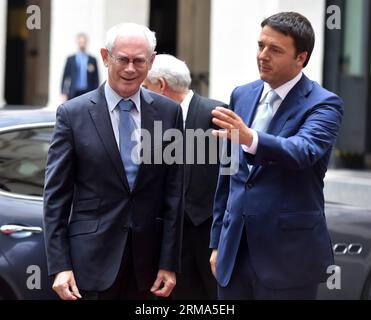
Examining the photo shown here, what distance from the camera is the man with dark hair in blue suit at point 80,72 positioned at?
17.0 meters

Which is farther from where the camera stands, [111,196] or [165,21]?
[165,21]

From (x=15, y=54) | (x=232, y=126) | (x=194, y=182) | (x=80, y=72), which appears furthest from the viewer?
(x=15, y=54)

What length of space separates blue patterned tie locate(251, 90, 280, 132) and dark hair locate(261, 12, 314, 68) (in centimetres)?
22

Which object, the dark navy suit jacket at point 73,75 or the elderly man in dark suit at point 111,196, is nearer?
the elderly man in dark suit at point 111,196

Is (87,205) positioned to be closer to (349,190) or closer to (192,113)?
(192,113)

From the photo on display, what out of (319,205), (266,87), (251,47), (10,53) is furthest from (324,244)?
(10,53)

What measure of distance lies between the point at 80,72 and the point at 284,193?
13309 mm

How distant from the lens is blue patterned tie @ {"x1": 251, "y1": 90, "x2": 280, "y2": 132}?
13.5 ft

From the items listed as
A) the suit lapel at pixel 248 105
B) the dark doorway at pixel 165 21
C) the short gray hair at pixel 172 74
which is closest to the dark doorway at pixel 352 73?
the short gray hair at pixel 172 74

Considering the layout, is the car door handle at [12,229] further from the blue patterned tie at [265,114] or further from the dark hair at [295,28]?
the dark hair at [295,28]

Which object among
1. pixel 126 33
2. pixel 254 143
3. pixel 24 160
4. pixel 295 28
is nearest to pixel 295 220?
pixel 254 143

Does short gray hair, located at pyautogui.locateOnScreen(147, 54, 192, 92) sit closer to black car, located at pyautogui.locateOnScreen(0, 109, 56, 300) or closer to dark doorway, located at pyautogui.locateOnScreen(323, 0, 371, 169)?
black car, located at pyautogui.locateOnScreen(0, 109, 56, 300)

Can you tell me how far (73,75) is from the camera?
671 inches

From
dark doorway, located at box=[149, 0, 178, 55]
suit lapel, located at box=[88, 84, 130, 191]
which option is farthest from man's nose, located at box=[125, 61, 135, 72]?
dark doorway, located at box=[149, 0, 178, 55]
